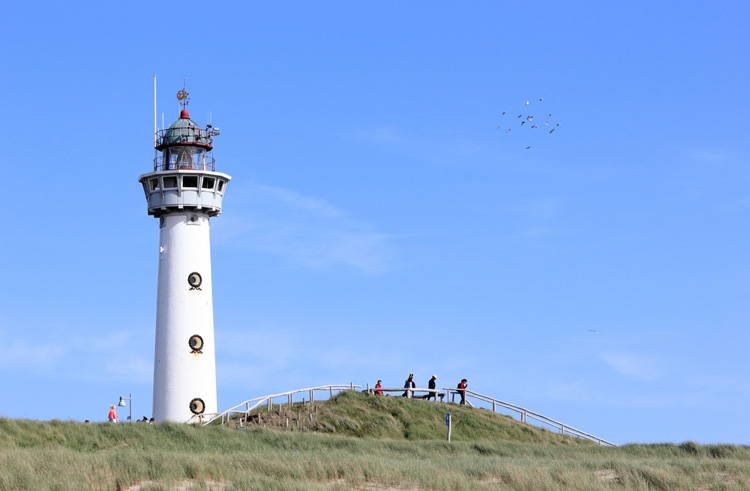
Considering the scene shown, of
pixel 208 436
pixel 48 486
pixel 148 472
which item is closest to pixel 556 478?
pixel 148 472

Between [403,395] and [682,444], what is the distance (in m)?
14.0

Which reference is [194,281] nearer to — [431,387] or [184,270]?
[184,270]

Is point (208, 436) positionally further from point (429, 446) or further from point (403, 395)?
point (403, 395)

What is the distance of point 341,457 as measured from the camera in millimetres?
29172

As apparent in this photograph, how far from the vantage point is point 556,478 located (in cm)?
2694

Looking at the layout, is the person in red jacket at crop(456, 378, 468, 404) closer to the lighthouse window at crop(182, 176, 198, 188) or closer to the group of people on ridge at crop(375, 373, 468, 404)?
the group of people on ridge at crop(375, 373, 468, 404)

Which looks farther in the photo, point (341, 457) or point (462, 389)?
point (462, 389)

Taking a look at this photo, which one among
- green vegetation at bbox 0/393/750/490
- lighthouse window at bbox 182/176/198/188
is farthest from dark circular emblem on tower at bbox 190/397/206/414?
lighthouse window at bbox 182/176/198/188

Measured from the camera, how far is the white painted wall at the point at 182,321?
46.2 metres

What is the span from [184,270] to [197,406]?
6.38 metres

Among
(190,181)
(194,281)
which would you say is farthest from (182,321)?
(190,181)

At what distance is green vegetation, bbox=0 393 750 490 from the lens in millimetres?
25484

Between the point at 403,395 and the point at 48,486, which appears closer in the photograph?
the point at 48,486

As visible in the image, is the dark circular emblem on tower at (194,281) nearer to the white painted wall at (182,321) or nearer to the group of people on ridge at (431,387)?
the white painted wall at (182,321)
